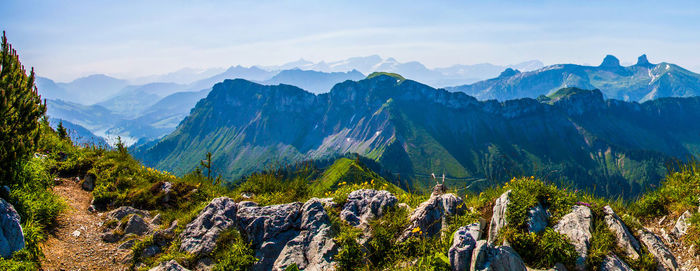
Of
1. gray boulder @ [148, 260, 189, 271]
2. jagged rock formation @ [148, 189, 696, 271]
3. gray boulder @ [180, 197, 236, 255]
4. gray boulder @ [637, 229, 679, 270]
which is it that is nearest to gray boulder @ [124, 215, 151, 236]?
jagged rock formation @ [148, 189, 696, 271]

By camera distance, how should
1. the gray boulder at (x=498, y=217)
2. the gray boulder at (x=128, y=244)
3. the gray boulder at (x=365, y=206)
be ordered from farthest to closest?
1. the gray boulder at (x=128, y=244)
2. the gray boulder at (x=365, y=206)
3. the gray boulder at (x=498, y=217)

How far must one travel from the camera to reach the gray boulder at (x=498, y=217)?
340 inches

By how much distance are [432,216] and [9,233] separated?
38.2 feet

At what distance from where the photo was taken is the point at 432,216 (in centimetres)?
960

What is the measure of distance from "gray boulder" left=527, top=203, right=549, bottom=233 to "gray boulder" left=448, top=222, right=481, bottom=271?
5.13 ft

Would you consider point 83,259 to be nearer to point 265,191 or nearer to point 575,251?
point 265,191

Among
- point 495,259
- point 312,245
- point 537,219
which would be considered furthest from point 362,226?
point 537,219

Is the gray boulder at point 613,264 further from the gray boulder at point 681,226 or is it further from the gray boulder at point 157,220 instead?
the gray boulder at point 157,220

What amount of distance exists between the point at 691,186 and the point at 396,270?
10286 mm

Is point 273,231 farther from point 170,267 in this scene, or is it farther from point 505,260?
point 505,260

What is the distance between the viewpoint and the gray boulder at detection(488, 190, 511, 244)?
8.64m

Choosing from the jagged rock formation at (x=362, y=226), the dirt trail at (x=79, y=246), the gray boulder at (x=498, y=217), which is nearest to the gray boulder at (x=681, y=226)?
the jagged rock formation at (x=362, y=226)

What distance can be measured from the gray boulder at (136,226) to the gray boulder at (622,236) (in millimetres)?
14657

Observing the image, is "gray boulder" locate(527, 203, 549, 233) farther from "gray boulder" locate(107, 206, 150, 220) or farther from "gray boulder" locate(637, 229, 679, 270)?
"gray boulder" locate(107, 206, 150, 220)
